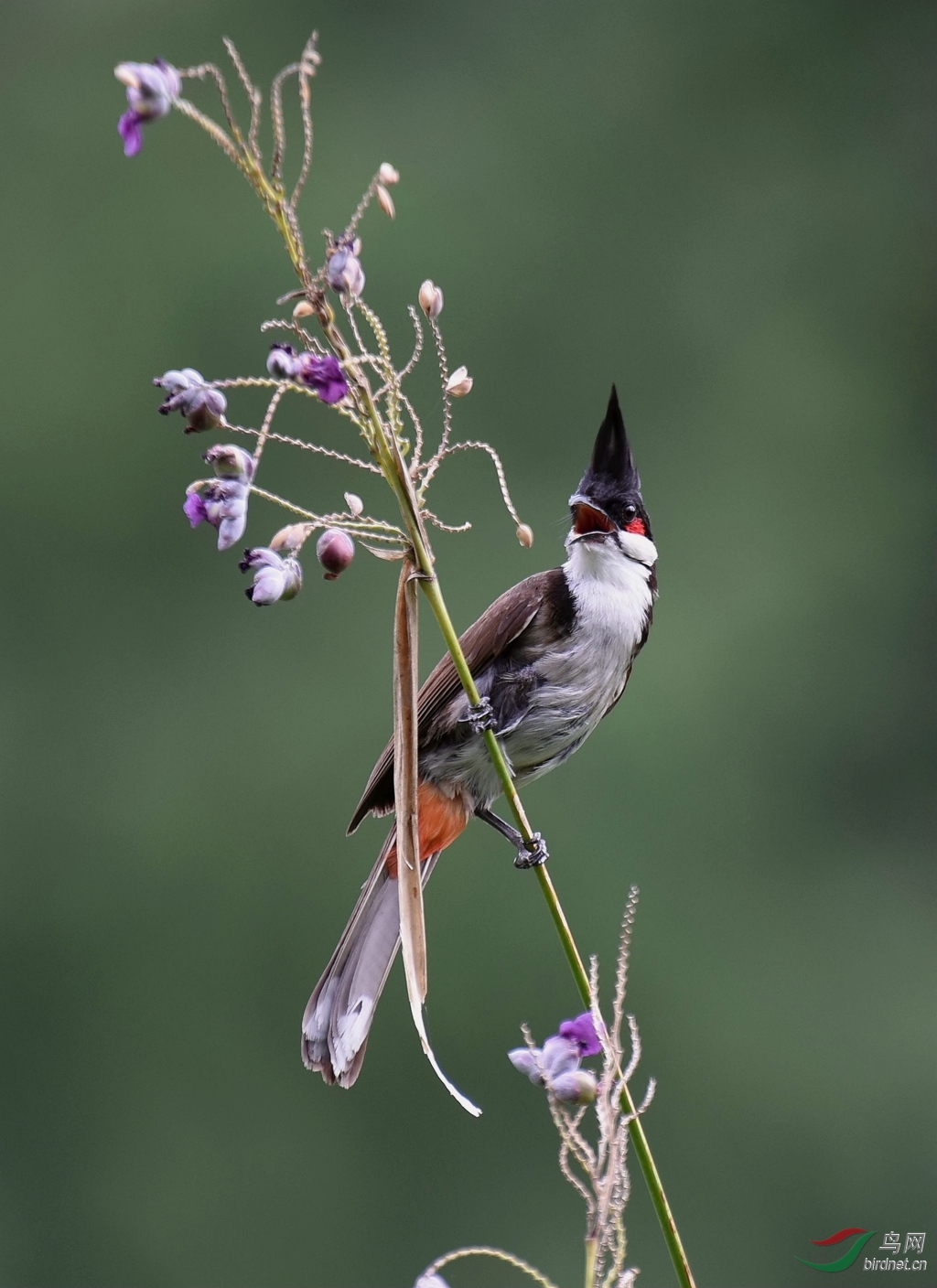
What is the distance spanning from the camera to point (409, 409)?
985 millimetres

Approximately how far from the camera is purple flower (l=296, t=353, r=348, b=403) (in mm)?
893

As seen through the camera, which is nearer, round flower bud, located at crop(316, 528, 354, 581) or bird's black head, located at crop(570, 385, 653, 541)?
round flower bud, located at crop(316, 528, 354, 581)

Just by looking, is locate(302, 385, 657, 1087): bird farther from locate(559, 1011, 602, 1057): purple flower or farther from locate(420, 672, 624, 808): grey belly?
locate(559, 1011, 602, 1057): purple flower

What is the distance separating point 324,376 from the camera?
0.89m

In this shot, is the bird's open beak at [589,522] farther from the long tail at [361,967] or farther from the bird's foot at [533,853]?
the long tail at [361,967]

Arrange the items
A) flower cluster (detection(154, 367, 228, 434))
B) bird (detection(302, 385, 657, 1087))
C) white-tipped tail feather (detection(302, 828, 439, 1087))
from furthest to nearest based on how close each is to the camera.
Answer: bird (detection(302, 385, 657, 1087)), white-tipped tail feather (detection(302, 828, 439, 1087)), flower cluster (detection(154, 367, 228, 434))

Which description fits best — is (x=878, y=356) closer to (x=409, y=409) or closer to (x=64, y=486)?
(x=64, y=486)

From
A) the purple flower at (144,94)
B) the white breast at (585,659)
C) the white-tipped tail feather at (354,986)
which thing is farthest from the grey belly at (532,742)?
the purple flower at (144,94)

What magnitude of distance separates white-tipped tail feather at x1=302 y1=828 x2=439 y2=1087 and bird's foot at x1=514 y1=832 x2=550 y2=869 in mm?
166

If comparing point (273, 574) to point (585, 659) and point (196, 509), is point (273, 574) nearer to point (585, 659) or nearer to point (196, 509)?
point (196, 509)

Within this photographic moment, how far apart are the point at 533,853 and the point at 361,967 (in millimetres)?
739

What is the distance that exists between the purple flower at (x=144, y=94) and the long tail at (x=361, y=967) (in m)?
1.07

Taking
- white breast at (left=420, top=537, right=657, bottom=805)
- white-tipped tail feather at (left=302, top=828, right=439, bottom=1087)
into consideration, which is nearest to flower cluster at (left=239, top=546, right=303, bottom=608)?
white-tipped tail feather at (left=302, top=828, right=439, bottom=1087)

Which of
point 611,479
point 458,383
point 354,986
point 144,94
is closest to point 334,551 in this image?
point 458,383
